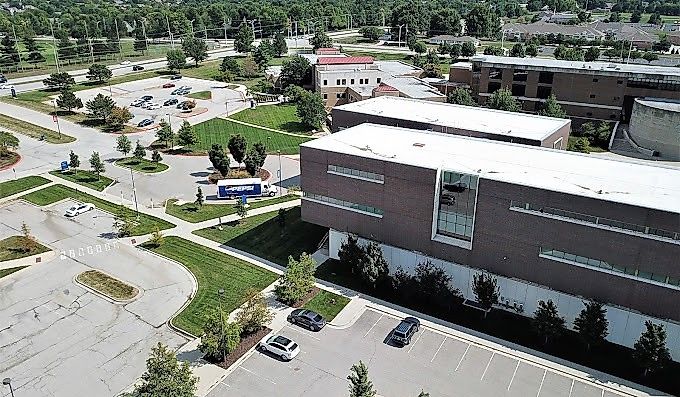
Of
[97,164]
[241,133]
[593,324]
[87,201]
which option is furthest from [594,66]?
[87,201]

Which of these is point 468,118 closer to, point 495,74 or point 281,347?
point 281,347

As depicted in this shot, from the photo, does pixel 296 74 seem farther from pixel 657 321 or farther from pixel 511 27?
pixel 511 27

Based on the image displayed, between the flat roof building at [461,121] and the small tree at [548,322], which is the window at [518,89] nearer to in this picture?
the flat roof building at [461,121]

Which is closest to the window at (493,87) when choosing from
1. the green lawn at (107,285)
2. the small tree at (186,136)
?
the small tree at (186,136)

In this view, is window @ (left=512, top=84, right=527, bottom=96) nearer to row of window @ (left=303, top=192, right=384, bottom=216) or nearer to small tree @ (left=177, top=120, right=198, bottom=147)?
small tree @ (left=177, top=120, right=198, bottom=147)

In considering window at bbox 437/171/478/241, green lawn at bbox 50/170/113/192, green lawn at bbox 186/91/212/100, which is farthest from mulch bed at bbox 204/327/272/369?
green lawn at bbox 186/91/212/100
